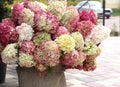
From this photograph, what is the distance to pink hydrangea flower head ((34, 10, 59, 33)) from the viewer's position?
497 cm

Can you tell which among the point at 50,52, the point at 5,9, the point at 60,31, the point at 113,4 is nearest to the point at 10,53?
the point at 50,52

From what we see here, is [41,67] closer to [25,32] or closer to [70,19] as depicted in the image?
[25,32]

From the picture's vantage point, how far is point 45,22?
4.97 m

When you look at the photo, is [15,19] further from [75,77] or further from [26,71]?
[75,77]

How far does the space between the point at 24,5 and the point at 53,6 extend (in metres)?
0.41

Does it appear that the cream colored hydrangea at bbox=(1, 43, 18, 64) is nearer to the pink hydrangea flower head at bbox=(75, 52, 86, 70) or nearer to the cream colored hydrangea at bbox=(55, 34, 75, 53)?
the cream colored hydrangea at bbox=(55, 34, 75, 53)

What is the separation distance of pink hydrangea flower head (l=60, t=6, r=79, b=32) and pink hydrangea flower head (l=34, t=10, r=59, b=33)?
0.18m

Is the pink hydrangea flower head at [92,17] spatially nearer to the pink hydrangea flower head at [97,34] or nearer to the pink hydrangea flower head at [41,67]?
the pink hydrangea flower head at [97,34]

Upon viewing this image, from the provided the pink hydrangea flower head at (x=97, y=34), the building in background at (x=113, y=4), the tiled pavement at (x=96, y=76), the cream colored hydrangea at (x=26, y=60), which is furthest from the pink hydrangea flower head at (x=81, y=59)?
the building in background at (x=113, y=4)

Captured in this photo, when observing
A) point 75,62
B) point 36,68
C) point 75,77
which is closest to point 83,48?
point 75,62

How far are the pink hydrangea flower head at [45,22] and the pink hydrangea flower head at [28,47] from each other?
0.71 ft

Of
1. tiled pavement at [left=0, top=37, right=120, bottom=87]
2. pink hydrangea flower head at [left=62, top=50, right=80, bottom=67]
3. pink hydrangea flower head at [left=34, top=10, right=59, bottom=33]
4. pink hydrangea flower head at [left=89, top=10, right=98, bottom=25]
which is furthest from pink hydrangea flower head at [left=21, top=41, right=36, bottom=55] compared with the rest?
tiled pavement at [left=0, top=37, right=120, bottom=87]

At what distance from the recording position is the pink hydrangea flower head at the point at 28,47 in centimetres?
498

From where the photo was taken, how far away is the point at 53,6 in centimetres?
527
